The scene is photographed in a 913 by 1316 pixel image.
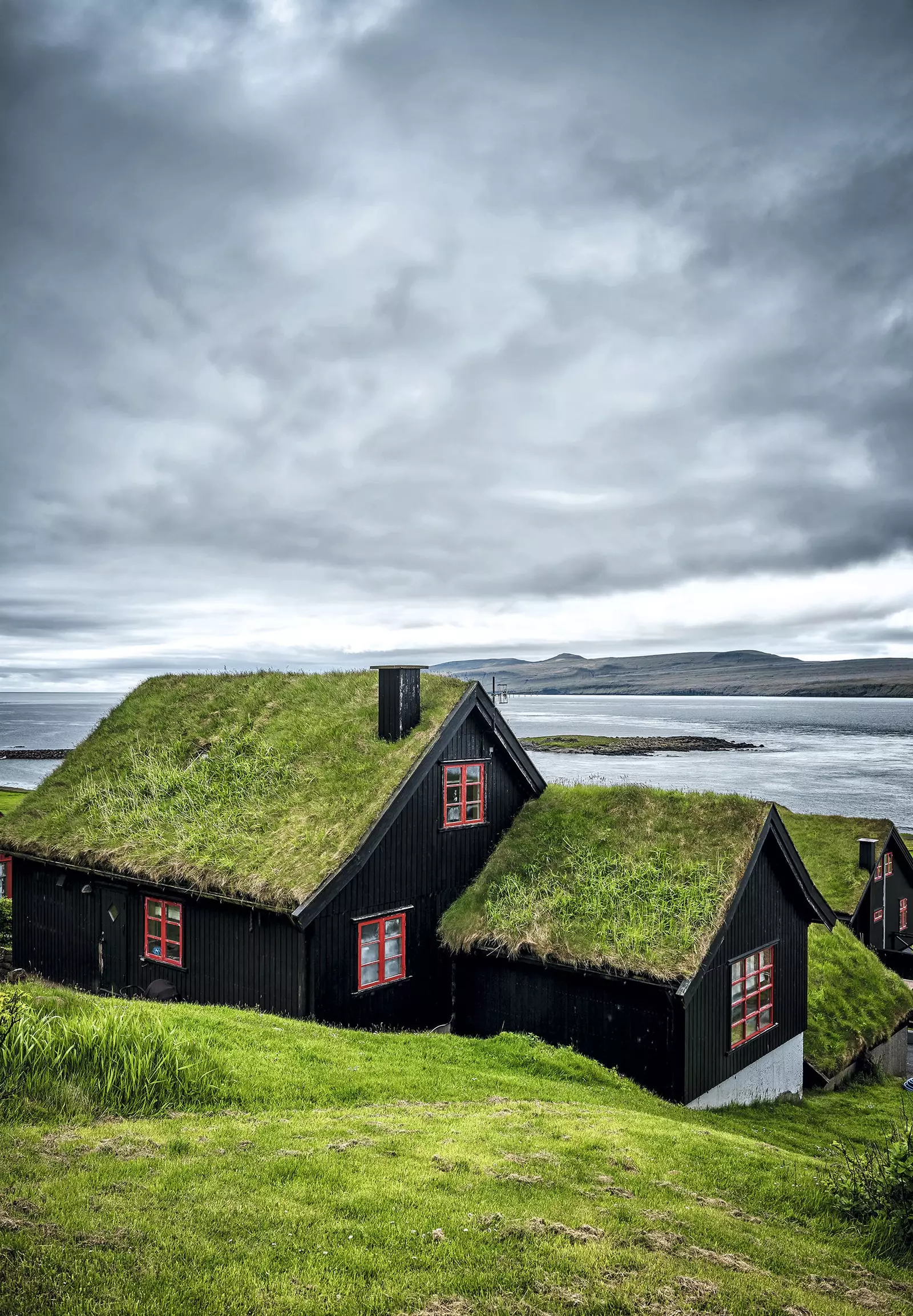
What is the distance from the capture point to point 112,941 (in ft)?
63.9

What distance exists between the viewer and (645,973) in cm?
1566

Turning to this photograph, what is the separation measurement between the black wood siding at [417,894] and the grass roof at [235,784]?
3.39 feet

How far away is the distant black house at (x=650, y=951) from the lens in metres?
16.0

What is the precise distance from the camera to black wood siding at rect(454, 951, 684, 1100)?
15.9m

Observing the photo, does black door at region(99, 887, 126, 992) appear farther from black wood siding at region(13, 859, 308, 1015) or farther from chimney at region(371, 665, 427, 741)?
chimney at region(371, 665, 427, 741)

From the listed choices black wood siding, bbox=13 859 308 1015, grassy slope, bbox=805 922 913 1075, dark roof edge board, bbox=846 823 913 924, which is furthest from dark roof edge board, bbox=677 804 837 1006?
dark roof edge board, bbox=846 823 913 924

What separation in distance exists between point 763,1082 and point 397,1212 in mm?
15085

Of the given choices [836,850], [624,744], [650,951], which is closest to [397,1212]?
[650,951]

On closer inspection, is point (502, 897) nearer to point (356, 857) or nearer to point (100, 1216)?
point (356, 857)

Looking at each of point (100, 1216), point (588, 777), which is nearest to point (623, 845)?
point (100, 1216)

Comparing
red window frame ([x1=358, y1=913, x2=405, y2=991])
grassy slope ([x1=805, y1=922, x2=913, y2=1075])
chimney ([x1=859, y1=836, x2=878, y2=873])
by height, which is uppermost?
red window frame ([x1=358, y1=913, x2=405, y2=991])

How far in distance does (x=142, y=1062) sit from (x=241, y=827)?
834cm

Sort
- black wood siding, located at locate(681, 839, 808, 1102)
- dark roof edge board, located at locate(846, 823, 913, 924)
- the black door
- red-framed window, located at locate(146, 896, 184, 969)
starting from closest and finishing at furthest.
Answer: black wood siding, located at locate(681, 839, 808, 1102)
red-framed window, located at locate(146, 896, 184, 969)
the black door
dark roof edge board, located at locate(846, 823, 913, 924)

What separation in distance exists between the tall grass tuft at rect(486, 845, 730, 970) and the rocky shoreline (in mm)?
126315
